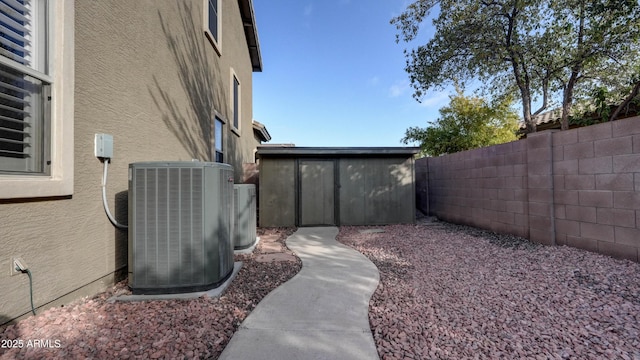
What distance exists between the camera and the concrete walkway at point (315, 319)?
196 cm

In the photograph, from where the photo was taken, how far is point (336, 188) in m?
7.59

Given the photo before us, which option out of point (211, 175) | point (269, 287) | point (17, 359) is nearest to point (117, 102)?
point (211, 175)

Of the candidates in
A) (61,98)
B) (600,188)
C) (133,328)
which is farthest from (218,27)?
(600,188)

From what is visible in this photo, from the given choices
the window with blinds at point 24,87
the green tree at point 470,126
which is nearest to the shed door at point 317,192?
the window with blinds at point 24,87

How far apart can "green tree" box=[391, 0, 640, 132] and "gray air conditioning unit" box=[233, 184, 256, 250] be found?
6.07 metres

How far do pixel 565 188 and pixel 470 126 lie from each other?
747 centimetres

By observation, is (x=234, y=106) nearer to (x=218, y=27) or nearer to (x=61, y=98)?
(x=218, y=27)

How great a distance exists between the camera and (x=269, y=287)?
3193 millimetres

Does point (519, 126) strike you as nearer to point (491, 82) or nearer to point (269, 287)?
point (491, 82)

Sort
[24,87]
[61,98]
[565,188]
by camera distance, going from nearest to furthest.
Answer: [24,87] → [61,98] → [565,188]

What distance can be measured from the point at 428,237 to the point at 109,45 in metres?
6.09

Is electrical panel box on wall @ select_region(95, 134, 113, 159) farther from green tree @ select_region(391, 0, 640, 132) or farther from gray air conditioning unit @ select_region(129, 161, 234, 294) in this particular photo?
green tree @ select_region(391, 0, 640, 132)

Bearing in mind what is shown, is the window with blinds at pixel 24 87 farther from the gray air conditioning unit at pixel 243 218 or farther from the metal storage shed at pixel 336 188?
the metal storage shed at pixel 336 188

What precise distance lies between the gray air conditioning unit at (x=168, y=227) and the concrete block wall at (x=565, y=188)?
527 centimetres
